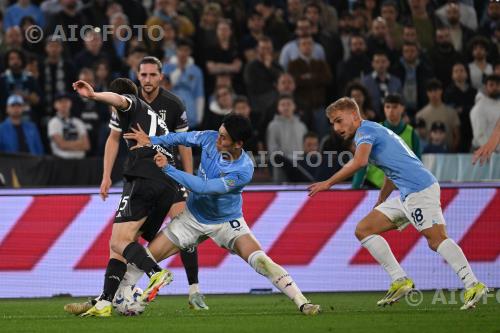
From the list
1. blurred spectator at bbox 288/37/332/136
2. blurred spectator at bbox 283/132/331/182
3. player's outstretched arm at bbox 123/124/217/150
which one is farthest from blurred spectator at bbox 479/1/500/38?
player's outstretched arm at bbox 123/124/217/150

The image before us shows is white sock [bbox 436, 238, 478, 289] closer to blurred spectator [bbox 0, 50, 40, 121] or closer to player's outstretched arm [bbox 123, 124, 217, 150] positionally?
player's outstretched arm [bbox 123, 124, 217, 150]

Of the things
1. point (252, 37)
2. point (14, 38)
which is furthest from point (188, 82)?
point (14, 38)

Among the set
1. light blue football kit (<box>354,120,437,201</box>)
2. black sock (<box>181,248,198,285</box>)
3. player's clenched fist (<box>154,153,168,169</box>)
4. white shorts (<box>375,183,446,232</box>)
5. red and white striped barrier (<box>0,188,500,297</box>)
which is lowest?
red and white striped barrier (<box>0,188,500,297</box>)

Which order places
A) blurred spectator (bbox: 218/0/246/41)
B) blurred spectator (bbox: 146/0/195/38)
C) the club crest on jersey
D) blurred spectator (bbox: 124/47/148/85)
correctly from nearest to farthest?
the club crest on jersey
blurred spectator (bbox: 124/47/148/85)
blurred spectator (bbox: 146/0/195/38)
blurred spectator (bbox: 218/0/246/41)

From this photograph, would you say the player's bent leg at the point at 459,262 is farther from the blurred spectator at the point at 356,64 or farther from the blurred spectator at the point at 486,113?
the blurred spectator at the point at 356,64

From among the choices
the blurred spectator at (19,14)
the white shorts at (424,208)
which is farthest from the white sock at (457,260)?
the blurred spectator at (19,14)

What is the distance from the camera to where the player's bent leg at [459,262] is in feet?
35.6

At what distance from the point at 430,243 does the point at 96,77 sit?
27.3ft

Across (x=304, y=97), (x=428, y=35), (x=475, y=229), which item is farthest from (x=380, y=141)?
(x=428, y=35)

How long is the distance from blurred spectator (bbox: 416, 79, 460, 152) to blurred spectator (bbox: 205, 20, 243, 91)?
3.35 metres

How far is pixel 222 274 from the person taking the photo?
1423cm

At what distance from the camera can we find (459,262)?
36.1ft

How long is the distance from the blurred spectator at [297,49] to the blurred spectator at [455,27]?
7.27 ft

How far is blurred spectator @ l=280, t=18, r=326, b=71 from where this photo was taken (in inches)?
739
